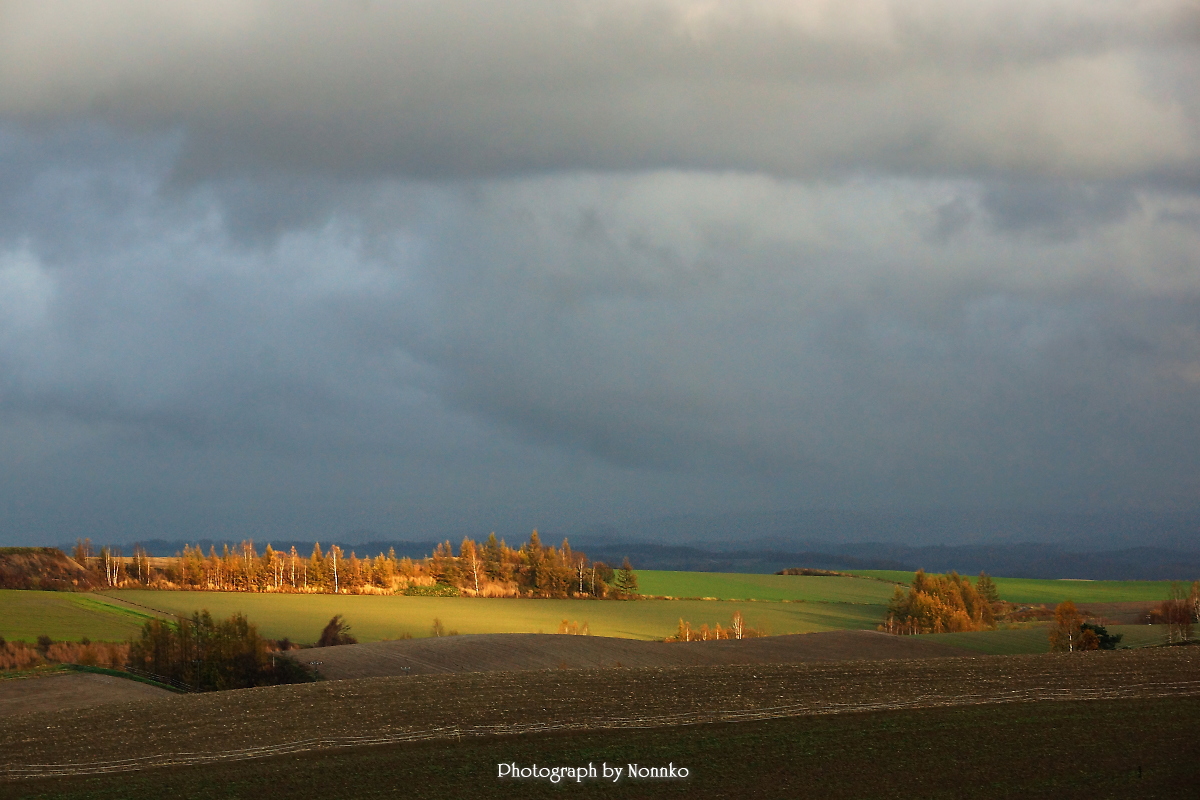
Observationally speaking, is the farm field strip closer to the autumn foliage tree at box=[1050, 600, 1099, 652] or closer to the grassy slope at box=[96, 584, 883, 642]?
the autumn foliage tree at box=[1050, 600, 1099, 652]

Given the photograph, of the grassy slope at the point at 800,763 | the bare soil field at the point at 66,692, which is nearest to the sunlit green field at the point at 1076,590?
Answer: the grassy slope at the point at 800,763

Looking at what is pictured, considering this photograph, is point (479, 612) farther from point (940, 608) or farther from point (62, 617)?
point (940, 608)

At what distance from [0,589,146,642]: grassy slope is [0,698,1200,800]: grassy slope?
4958cm

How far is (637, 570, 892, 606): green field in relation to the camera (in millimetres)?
131250

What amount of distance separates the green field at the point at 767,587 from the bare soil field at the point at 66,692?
3638 inches

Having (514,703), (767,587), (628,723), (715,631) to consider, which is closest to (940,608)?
(715,631)

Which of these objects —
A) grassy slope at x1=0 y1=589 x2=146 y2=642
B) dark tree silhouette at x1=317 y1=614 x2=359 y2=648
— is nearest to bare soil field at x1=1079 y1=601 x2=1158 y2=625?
dark tree silhouette at x1=317 y1=614 x2=359 y2=648

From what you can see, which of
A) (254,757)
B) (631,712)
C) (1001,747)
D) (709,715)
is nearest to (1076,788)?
(1001,747)

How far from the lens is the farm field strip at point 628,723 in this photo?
24.0 metres

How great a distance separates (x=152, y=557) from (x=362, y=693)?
307ft

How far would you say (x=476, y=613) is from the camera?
95000mm

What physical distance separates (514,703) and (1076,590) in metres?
144

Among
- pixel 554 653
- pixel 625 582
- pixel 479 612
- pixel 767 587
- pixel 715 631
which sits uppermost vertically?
pixel 554 653

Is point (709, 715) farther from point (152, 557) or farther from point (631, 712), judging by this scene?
point (152, 557)
